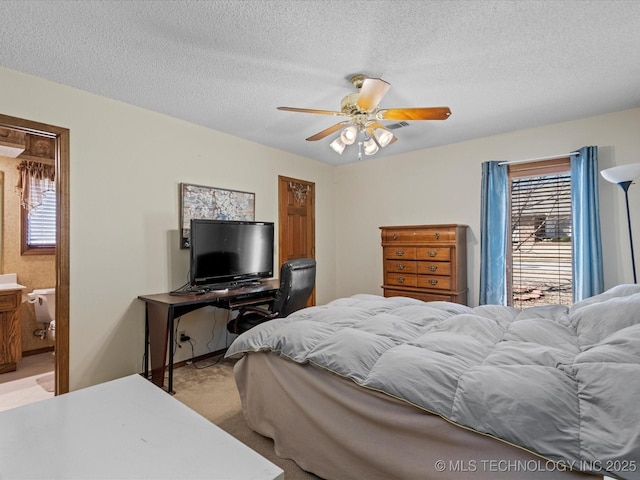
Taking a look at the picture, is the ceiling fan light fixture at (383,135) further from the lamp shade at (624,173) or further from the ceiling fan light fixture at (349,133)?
the lamp shade at (624,173)

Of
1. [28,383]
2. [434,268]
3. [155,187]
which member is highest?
[155,187]

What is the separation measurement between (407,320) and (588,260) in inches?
92.1

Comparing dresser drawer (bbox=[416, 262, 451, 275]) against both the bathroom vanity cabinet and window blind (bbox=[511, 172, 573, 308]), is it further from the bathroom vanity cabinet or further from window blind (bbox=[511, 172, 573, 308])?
the bathroom vanity cabinet

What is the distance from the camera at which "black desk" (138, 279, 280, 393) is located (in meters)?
2.79

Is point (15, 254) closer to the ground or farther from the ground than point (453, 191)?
closer to the ground

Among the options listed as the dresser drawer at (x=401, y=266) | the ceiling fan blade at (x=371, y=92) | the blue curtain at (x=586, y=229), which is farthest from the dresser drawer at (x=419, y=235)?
the ceiling fan blade at (x=371, y=92)

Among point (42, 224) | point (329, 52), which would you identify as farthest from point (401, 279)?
point (42, 224)

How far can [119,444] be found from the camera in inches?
30.3

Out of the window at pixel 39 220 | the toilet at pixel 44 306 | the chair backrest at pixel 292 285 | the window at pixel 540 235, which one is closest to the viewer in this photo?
the chair backrest at pixel 292 285

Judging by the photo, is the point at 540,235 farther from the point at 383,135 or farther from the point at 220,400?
the point at 220,400

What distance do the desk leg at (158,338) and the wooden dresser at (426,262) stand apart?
8.53ft

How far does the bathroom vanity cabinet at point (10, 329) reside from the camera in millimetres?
3273

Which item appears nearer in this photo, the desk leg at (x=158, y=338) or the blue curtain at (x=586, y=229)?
the desk leg at (x=158, y=338)

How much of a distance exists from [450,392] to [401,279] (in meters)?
2.86
